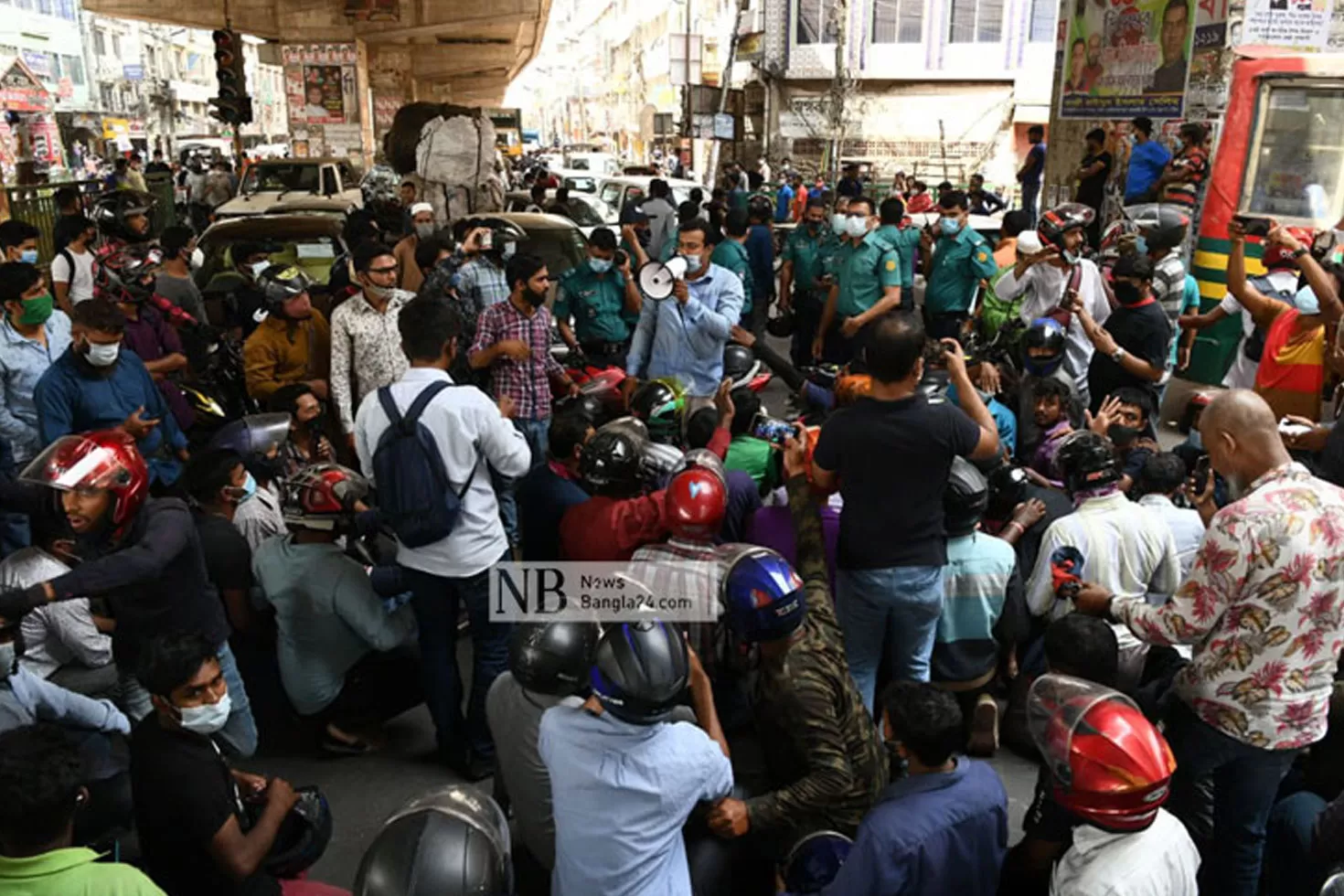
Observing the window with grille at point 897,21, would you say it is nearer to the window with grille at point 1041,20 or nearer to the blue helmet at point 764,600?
the window with grille at point 1041,20

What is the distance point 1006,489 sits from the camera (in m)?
4.66

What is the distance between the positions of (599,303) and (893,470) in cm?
424

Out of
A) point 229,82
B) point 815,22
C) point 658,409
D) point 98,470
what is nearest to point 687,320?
point 658,409

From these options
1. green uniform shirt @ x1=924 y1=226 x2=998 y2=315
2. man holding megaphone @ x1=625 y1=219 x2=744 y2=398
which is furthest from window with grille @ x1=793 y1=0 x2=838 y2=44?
man holding megaphone @ x1=625 y1=219 x2=744 y2=398

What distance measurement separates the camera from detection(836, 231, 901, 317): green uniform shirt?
838 centimetres

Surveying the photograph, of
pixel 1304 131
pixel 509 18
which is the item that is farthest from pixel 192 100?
pixel 1304 131

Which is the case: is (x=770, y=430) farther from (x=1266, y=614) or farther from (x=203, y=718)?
(x=203, y=718)

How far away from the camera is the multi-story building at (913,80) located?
32594mm

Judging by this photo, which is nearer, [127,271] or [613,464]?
[613,464]

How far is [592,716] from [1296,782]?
2.56m

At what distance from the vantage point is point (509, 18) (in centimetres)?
2259

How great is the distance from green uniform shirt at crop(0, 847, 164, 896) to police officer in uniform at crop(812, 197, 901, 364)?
675 cm

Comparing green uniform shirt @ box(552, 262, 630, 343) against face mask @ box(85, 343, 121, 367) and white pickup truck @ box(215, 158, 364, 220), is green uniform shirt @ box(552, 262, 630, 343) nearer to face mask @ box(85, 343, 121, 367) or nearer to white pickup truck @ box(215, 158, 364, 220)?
face mask @ box(85, 343, 121, 367)

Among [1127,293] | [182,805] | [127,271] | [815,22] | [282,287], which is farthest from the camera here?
[815,22]
